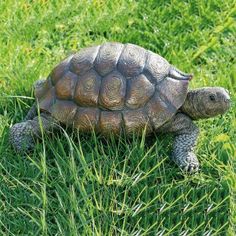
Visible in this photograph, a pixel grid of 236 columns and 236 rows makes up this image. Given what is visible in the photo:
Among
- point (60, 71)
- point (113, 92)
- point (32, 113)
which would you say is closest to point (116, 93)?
point (113, 92)

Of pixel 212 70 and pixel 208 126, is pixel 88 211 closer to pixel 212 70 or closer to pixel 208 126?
pixel 208 126

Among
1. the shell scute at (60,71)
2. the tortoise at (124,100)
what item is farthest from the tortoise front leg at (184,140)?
the shell scute at (60,71)

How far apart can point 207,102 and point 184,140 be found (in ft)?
0.96

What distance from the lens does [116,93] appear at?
3865mm

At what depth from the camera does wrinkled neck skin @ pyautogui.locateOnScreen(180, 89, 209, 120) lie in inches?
157

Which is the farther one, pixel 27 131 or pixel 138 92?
pixel 27 131

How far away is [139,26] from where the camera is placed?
537cm

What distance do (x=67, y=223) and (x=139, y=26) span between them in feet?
8.20

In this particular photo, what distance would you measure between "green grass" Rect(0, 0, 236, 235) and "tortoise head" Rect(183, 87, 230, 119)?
19 centimetres

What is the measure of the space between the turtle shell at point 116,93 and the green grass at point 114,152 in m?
0.15

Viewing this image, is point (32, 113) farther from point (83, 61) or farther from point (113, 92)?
point (113, 92)

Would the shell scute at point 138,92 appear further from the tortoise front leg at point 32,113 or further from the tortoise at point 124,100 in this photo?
the tortoise front leg at point 32,113

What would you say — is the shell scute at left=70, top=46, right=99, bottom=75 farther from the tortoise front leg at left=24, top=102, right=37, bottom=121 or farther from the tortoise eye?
the tortoise eye

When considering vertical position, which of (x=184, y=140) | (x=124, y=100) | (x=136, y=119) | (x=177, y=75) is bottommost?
(x=184, y=140)
